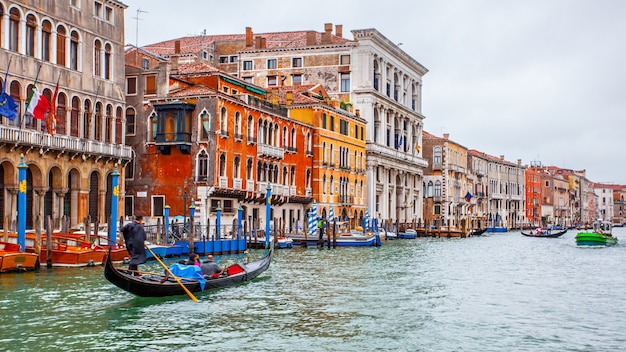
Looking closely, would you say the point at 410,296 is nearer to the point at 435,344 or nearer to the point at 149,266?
Answer: the point at 435,344

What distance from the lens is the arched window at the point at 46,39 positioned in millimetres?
23016

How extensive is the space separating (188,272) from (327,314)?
293cm

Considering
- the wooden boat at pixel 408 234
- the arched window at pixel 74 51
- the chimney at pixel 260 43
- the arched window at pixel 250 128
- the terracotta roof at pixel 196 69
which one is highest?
the chimney at pixel 260 43

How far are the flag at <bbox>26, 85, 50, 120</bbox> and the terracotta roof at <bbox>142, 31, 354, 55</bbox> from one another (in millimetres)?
21668

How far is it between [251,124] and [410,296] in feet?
53.4

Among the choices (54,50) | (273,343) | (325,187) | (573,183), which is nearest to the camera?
(273,343)

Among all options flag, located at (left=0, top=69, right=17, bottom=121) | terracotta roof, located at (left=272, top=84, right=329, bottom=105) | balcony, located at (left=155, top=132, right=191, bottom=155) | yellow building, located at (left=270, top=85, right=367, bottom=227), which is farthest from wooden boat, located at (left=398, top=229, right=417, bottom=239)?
flag, located at (left=0, top=69, right=17, bottom=121)

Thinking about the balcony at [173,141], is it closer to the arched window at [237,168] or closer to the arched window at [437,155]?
the arched window at [237,168]

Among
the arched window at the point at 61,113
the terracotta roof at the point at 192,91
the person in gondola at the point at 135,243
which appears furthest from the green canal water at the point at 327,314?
A: the terracotta roof at the point at 192,91

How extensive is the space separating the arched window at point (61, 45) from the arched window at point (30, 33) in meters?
1.01

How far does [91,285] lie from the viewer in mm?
15141

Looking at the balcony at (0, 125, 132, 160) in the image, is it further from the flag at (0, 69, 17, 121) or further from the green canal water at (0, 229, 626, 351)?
the green canal water at (0, 229, 626, 351)

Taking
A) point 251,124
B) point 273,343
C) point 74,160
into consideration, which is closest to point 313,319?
point 273,343

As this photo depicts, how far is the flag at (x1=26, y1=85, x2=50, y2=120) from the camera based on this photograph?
20750 mm
